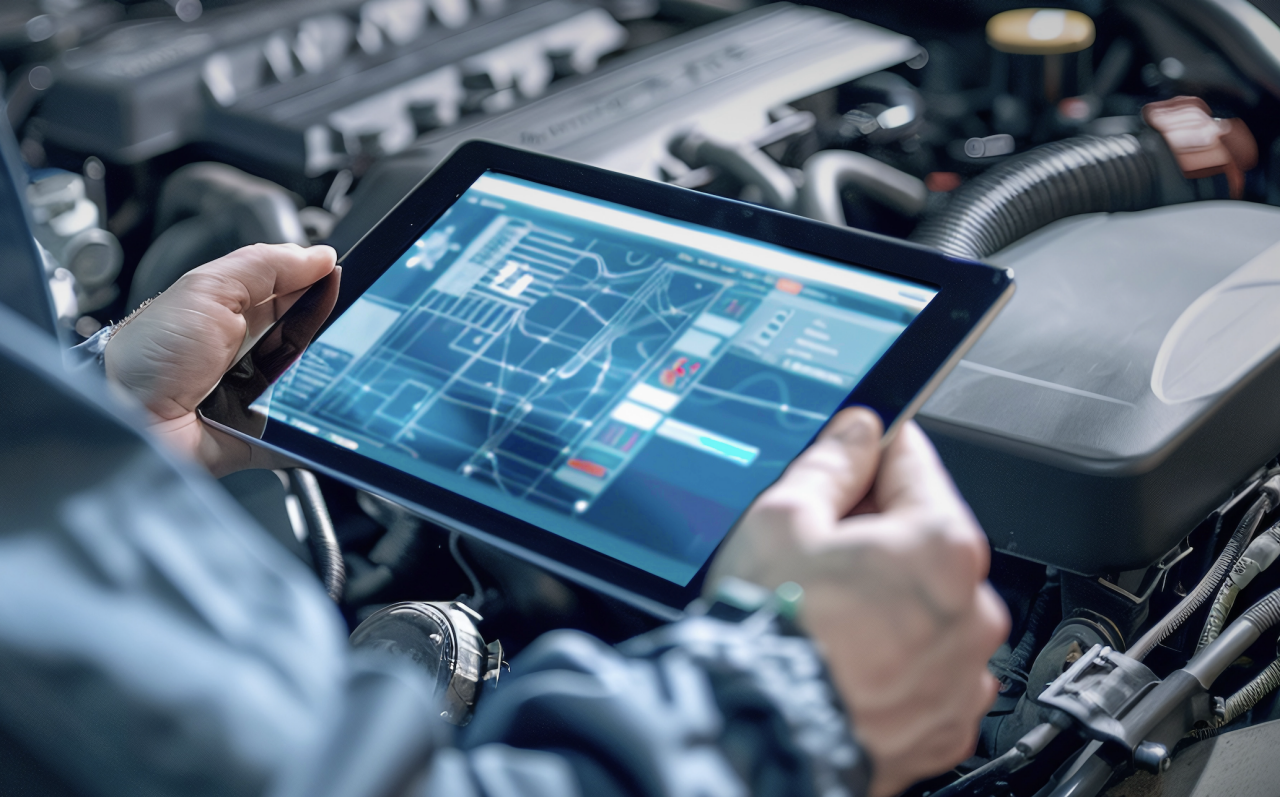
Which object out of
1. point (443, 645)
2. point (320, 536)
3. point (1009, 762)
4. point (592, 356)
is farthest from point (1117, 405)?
point (320, 536)

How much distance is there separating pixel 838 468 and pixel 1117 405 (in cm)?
28

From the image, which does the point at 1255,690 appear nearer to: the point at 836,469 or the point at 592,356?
the point at 836,469

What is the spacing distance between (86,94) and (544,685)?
3.89 feet

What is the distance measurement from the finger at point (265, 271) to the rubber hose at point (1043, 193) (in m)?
0.52

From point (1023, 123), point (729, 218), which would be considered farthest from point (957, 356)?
point (1023, 123)

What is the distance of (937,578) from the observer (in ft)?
1.50

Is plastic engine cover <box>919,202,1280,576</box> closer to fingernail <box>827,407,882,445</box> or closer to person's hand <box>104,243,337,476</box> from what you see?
fingernail <box>827,407,882,445</box>

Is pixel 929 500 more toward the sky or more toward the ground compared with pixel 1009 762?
more toward the sky

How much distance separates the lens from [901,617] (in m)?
0.46

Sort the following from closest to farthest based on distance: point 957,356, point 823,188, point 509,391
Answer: point 957,356, point 509,391, point 823,188

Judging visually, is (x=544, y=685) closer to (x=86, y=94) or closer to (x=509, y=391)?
(x=509, y=391)

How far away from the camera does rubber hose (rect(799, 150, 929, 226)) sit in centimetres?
104

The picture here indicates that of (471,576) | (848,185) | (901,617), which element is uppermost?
(901,617)

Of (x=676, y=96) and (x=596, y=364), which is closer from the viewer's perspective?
(x=596, y=364)
